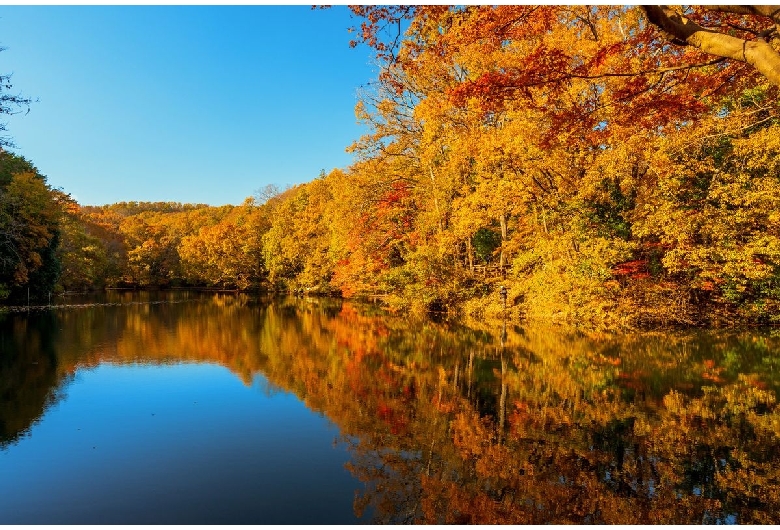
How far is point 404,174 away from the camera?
25094 millimetres

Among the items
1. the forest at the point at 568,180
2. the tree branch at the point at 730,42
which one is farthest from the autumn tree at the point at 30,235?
the tree branch at the point at 730,42

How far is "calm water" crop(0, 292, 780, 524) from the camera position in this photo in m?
4.79

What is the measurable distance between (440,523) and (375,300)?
1206 inches

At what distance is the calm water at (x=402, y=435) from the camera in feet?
15.7

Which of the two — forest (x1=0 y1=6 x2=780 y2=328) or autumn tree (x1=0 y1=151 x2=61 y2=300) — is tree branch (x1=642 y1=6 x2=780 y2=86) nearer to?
forest (x1=0 y1=6 x2=780 y2=328)

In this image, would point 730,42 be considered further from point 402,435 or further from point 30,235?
point 30,235

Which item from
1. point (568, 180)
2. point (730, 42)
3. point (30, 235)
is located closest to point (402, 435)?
point (730, 42)

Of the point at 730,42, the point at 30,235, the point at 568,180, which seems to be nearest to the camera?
the point at 730,42

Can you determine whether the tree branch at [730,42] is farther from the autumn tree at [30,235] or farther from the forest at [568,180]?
the autumn tree at [30,235]

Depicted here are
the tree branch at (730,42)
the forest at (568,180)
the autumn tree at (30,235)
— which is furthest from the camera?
the autumn tree at (30,235)

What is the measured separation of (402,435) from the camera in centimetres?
673

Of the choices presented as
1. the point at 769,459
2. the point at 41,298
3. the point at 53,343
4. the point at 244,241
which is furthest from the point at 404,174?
the point at 244,241

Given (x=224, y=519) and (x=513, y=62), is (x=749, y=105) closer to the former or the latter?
(x=513, y=62)

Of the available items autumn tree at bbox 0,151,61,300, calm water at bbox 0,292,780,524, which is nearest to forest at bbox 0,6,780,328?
autumn tree at bbox 0,151,61,300
